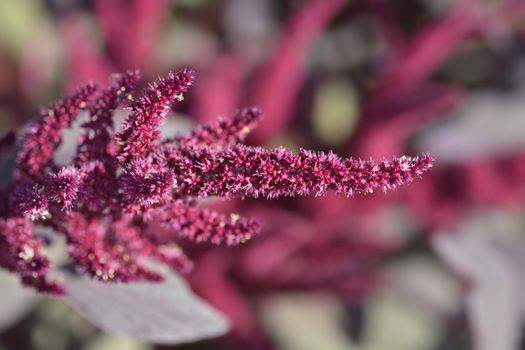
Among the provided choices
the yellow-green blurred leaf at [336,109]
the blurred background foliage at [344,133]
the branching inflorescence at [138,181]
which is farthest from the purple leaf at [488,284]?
the branching inflorescence at [138,181]

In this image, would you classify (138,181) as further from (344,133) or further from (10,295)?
(344,133)

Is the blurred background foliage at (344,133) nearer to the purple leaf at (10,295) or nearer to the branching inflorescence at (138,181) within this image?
the purple leaf at (10,295)

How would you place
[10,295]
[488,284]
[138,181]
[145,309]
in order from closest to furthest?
[138,181]
[145,309]
[10,295]
[488,284]

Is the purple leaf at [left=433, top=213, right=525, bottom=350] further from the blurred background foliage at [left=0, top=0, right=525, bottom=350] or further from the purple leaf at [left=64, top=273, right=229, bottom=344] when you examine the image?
the purple leaf at [left=64, top=273, right=229, bottom=344]

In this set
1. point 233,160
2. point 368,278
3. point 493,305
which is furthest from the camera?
point 368,278

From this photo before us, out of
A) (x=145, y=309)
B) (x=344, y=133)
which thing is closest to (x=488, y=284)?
(x=344, y=133)

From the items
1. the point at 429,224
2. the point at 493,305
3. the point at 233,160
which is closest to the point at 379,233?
the point at 429,224

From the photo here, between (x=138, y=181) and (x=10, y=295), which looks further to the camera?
(x=10, y=295)

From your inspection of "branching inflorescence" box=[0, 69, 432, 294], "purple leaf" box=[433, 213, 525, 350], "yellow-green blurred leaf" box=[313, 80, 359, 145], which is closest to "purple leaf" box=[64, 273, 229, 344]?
"branching inflorescence" box=[0, 69, 432, 294]

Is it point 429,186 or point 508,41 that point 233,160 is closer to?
point 429,186
